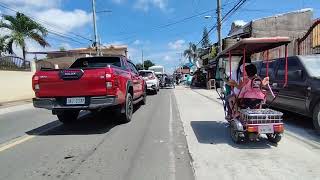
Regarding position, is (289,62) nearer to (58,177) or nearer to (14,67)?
(58,177)

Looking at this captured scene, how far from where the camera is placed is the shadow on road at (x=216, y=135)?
8.08m

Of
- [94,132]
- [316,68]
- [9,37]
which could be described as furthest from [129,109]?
[9,37]

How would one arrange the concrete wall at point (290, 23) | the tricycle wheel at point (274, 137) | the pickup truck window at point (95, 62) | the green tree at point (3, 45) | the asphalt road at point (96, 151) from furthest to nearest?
the concrete wall at point (290, 23) < the green tree at point (3, 45) < the pickup truck window at point (95, 62) < the tricycle wheel at point (274, 137) < the asphalt road at point (96, 151)

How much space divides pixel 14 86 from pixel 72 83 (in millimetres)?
17034

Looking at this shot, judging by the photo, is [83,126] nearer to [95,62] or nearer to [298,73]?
[95,62]

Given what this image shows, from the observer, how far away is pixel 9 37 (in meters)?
32.9

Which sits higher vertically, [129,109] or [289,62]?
[289,62]

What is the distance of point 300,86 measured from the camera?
401 inches

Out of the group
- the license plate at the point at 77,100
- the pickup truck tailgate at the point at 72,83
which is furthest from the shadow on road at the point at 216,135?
the license plate at the point at 77,100

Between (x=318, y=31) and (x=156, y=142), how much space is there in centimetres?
1493

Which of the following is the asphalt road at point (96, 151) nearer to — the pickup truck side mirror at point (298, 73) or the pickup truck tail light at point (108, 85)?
the pickup truck tail light at point (108, 85)

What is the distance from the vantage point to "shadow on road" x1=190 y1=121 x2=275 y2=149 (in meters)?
8.08

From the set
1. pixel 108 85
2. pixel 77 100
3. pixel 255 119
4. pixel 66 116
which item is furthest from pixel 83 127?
pixel 255 119

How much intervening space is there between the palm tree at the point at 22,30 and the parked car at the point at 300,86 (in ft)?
85.0
